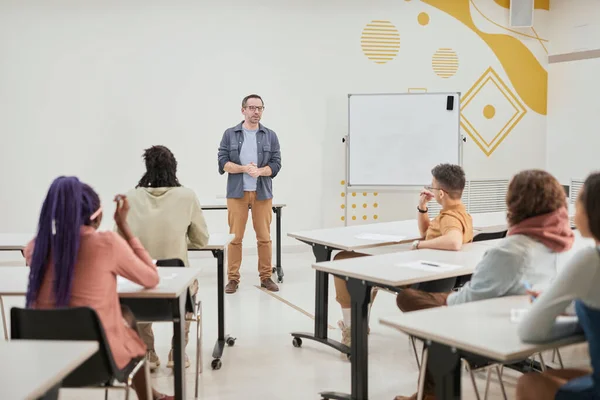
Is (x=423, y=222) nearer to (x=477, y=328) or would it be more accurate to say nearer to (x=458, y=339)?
(x=477, y=328)

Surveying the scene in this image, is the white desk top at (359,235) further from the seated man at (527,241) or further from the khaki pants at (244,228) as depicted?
the khaki pants at (244,228)

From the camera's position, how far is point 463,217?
12.7 feet

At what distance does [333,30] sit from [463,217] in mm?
4641

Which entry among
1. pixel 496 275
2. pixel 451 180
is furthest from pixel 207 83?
pixel 496 275

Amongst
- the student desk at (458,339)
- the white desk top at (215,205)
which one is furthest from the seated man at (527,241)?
the white desk top at (215,205)

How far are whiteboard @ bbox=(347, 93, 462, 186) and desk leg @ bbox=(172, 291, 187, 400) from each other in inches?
198

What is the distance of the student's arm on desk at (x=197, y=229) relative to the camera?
152 inches

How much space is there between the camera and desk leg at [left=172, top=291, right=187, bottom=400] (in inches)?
116

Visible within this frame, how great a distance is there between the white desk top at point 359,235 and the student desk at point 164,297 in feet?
3.59

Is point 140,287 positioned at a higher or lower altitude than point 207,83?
lower

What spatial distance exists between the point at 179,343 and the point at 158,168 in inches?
46.8

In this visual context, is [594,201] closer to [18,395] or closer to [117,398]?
[18,395]

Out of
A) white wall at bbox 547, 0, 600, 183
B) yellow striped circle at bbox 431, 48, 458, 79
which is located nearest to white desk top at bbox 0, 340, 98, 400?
yellow striped circle at bbox 431, 48, 458, 79

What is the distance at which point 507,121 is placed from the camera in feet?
28.2
